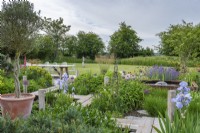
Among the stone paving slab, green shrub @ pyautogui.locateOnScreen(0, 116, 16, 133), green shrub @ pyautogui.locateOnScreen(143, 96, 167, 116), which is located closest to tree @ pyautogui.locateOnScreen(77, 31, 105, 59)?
green shrub @ pyautogui.locateOnScreen(143, 96, 167, 116)

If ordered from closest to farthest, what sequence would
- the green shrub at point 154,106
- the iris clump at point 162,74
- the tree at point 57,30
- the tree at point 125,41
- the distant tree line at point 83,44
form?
the green shrub at point 154,106
the iris clump at point 162,74
the distant tree line at point 83,44
the tree at point 57,30
the tree at point 125,41

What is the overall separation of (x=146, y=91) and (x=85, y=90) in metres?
1.89

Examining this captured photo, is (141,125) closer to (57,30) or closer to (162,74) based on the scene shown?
(162,74)

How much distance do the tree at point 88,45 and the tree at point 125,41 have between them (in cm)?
193

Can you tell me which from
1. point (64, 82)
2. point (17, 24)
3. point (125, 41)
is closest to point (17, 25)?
point (17, 24)

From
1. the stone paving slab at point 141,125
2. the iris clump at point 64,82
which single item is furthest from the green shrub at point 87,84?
the stone paving slab at point 141,125

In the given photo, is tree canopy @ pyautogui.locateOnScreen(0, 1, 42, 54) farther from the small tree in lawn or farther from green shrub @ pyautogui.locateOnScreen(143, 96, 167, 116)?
green shrub @ pyautogui.locateOnScreen(143, 96, 167, 116)

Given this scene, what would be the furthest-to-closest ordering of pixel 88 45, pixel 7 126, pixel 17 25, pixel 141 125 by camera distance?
pixel 88 45, pixel 17 25, pixel 141 125, pixel 7 126

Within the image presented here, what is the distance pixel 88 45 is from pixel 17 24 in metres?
28.0

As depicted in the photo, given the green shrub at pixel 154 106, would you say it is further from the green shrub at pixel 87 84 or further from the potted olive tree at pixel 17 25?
the green shrub at pixel 87 84

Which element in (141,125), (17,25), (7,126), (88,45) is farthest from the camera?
(88,45)

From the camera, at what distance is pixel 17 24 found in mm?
4965

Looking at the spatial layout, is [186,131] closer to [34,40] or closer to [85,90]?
[34,40]

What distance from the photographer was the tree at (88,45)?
107 ft
